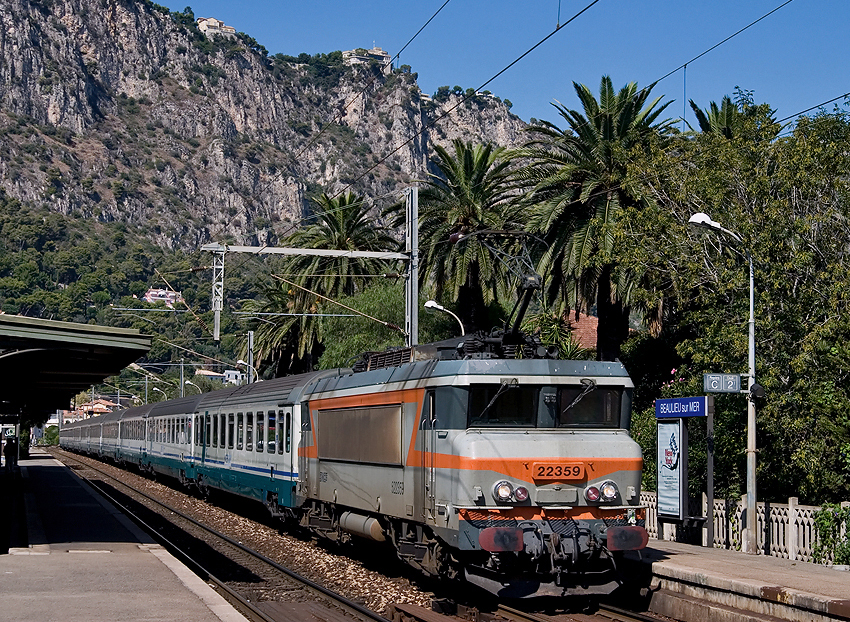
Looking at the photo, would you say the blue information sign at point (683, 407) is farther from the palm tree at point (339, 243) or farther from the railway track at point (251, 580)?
the palm tree at point (339, 243)

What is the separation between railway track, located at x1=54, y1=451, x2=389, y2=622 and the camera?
47.2 feet

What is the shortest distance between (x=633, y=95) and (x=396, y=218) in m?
12.0

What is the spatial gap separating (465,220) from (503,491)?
26502 mm

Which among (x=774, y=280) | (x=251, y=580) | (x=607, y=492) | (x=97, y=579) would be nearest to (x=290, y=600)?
(x=251, y=580)

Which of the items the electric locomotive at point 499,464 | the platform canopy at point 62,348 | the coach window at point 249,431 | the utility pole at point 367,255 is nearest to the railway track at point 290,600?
the electric locomotive at point 499,464

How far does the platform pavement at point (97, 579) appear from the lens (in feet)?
41.3

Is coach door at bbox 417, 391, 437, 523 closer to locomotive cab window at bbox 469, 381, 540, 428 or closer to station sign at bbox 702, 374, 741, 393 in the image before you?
locomotive cab window at bbox 469, 381, 540, 428

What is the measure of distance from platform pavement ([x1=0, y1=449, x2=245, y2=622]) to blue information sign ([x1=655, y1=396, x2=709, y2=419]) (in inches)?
364

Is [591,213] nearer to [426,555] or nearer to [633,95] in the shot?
[633,95]

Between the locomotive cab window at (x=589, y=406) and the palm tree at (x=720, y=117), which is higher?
the palm tree at (x=720, y=117)

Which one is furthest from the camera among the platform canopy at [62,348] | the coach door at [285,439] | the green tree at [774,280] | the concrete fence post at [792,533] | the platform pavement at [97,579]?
the coach door at [285,439]

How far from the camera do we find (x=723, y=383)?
19.5 metres

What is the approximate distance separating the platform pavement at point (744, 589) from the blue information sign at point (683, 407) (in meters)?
2.86

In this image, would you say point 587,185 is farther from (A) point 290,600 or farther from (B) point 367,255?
(A) point 290,600
